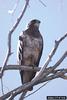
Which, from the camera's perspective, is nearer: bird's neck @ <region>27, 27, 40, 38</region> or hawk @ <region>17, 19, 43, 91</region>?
hawk @ <region>17, 19, 43, 91</region>

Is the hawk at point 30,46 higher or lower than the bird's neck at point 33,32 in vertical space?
lower

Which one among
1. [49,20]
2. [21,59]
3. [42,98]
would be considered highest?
[49,20]

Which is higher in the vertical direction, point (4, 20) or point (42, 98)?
point (4, 20)

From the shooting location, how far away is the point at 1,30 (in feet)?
15.1

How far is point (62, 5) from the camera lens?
4.62 metres

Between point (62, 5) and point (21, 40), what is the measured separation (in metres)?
1.64

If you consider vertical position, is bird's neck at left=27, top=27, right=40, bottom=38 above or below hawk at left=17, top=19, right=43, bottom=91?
above

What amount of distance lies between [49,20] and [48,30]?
0.12 meters

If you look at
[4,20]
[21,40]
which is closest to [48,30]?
[4,20]

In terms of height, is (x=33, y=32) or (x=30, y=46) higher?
(x=33, y=32)

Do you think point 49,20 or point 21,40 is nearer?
point 21,40

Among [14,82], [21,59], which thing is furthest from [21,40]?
[14,82]

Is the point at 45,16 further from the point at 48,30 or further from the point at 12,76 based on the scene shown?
the point at 12,76

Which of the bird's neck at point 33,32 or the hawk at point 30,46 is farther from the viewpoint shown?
the bird's neck at point 33,32
